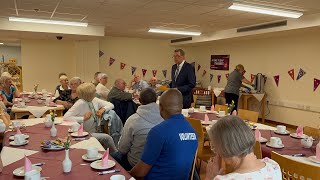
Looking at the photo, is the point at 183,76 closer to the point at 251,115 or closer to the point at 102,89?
the point at 251,115

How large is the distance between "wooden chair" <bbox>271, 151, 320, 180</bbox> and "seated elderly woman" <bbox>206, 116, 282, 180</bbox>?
1.48 ft

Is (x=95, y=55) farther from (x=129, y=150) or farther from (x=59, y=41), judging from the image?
(x=129, y=150)

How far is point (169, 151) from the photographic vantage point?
182 centimetres

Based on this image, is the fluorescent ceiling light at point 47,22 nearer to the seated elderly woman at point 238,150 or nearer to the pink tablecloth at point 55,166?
the pink tablecloth at point 55,166

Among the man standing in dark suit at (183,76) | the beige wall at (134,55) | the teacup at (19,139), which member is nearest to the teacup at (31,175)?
the teacup at (19,139)

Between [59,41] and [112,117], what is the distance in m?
6.33

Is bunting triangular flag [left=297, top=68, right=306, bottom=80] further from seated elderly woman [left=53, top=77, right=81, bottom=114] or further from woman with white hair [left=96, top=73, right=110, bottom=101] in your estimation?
seated elderly woman [left=53, top=77, right=81, bottom=114]

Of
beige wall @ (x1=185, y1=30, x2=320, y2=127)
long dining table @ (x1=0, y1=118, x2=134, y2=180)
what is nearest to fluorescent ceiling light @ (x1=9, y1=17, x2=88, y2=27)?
long dining table @ (x1=0, y1=118, x2=134, y2=180)

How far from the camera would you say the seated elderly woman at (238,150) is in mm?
1254

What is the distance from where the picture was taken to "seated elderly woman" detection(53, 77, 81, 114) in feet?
15.4

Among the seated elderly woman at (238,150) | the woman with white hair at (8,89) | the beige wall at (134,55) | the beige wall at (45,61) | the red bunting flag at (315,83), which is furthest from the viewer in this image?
the beige wall at (134,55)

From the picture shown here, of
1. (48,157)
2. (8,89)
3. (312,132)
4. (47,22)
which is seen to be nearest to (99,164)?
(48,157)

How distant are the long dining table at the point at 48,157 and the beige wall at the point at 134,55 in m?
6.73

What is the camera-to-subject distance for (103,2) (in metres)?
4.50
